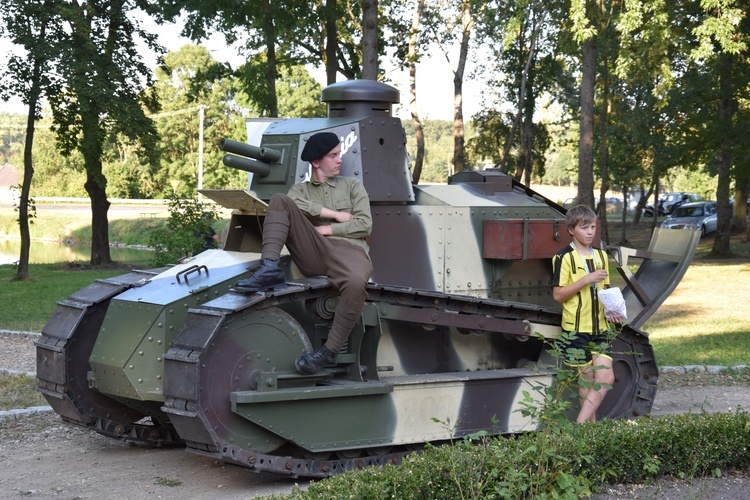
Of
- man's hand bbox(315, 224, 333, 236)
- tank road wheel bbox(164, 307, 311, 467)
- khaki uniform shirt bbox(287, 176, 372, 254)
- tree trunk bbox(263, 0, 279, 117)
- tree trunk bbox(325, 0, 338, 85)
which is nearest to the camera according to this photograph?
tank road wheel bbox(164, 307, 311, 467)

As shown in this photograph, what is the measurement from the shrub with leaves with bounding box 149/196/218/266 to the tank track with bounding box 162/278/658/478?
9690mm

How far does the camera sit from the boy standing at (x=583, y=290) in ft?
25.5

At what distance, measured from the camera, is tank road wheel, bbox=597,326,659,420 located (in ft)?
29.1

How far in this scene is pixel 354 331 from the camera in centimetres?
745

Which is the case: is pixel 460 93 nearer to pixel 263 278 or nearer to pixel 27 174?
pixel 27 174

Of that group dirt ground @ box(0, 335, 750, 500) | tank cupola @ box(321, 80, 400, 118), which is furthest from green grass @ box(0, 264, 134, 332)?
tank cupola @ box(321, 80, 400, 118)

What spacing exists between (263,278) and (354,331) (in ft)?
3.02

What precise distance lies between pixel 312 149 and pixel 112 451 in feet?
10.9

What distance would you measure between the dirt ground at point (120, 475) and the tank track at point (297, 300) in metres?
0.28

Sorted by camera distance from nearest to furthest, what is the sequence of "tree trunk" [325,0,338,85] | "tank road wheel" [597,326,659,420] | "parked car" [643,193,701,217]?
"tank road wheel" [597,326,659,420] → "tree trunk" [325,0,338,85] → "parked car" [643,193,701,217]

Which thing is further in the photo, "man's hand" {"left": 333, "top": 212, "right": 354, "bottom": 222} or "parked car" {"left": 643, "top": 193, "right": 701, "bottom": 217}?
"parked car" {"left": 643, "top": 193, "right": 701, "bottom": 217}

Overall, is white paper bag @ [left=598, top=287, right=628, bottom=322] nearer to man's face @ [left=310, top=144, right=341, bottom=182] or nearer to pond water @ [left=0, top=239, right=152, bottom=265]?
man's face @ [left=310, top=144, right=341, bottom=182]

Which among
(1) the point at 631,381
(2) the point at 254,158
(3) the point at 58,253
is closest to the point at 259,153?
(2) the point at 254,158

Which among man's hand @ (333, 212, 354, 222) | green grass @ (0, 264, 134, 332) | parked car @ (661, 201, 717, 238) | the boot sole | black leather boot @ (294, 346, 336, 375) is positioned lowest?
green grass @ (0, 264, 134, 332)
